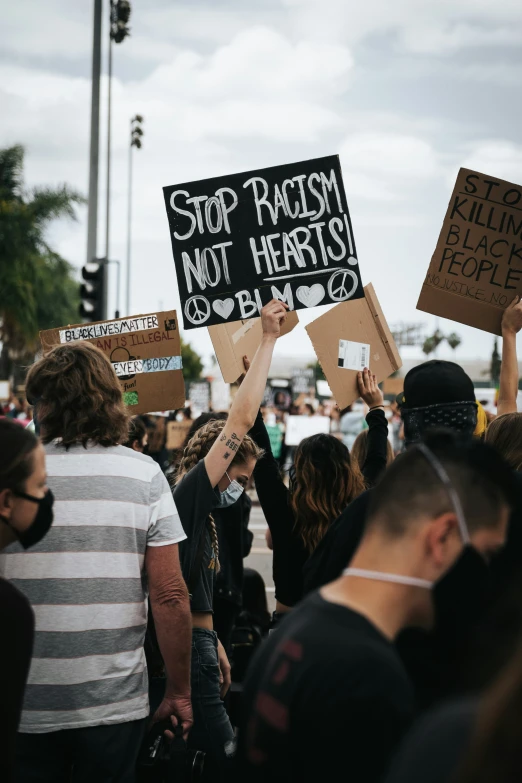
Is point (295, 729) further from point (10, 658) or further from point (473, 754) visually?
point (10, 658)

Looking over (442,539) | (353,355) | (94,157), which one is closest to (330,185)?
(353,355)

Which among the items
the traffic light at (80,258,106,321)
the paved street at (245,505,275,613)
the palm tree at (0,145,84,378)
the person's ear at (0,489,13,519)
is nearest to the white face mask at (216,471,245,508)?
the person's ear at (0,489,13,519)

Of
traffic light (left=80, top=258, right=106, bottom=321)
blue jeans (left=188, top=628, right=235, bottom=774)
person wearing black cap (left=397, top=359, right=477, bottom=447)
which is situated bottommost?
blue jeans (left=188, top=628, right=235, bottom=774)

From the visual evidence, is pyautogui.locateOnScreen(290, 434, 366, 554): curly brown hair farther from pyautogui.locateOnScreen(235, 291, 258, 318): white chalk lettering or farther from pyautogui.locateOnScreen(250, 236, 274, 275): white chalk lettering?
pyautogui.locateOnScreen(250, 236, 274, 275): white chalk lettering

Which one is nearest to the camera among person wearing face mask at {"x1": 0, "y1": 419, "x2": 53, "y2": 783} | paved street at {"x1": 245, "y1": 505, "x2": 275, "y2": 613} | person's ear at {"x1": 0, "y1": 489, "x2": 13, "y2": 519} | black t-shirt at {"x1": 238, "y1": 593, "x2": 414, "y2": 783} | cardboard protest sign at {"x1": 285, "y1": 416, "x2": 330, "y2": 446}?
black t-shirt at {"x1": 238, "y1": 593, "x2": 414, "y2": 783}

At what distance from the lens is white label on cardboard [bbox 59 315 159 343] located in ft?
14.7

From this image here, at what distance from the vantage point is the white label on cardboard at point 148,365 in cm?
445

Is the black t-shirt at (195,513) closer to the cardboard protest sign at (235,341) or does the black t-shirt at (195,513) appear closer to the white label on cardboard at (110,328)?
the cardboard protest sign at (235,341)

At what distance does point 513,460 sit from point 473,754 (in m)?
2.66

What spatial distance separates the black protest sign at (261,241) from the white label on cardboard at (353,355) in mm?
335

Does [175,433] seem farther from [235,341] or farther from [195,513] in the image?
[195,513]

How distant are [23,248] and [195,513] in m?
36.5

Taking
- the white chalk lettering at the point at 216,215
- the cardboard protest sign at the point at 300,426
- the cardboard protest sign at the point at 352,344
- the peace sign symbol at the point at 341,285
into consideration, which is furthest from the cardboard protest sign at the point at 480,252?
the cardboard protest sign at the point at 300,426

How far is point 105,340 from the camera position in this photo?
4520 mm
